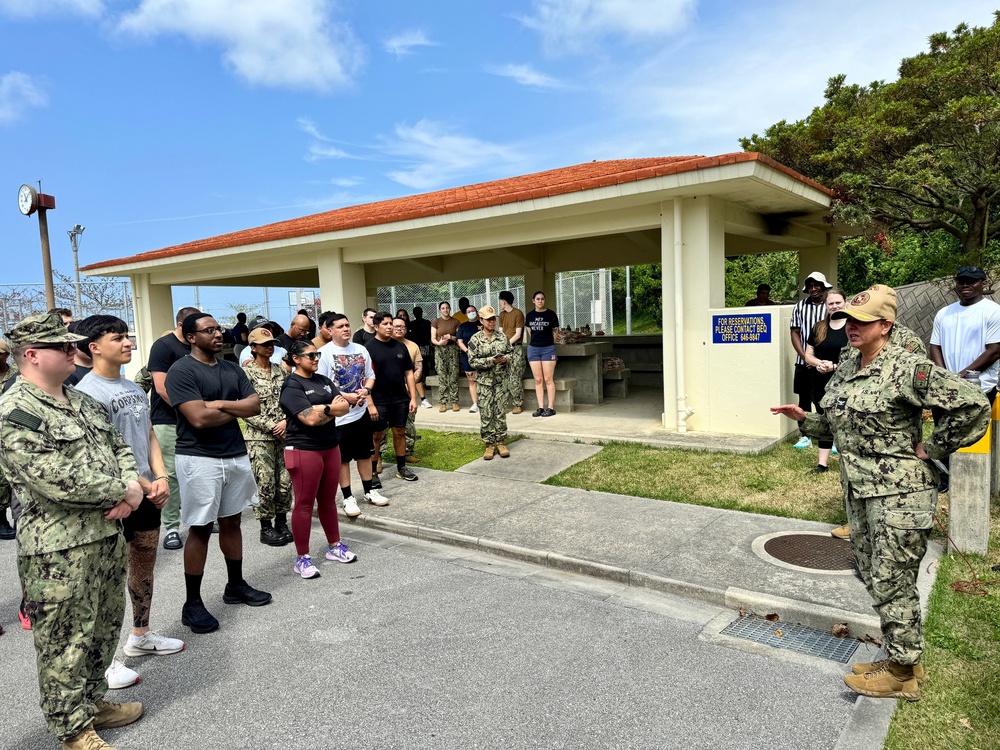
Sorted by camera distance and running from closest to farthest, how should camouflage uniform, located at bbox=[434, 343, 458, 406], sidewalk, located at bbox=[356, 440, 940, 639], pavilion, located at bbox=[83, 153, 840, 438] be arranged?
sidewalk, located at bbox=[356, 440, 940, 639], pavilion, located at bbox=[83, 153, 840, 438], camouflage uniform, located at bbox=[434, 343, 458, 406]

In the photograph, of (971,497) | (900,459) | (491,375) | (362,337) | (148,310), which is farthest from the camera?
(148,310)

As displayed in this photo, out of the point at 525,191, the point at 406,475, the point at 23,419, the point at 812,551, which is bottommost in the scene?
the point at 812,551

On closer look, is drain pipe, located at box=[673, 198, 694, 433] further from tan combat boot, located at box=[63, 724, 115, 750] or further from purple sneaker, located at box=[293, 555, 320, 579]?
tan combat boot, located at box=[63, 724, 115, 750]

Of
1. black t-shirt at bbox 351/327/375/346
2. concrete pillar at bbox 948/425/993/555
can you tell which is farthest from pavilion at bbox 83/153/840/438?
concrete pillar at bbox 948/425/993/555

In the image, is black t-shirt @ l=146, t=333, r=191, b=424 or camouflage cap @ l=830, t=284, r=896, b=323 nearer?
camouflage cap @ l=830, t=284, r=896, b=323

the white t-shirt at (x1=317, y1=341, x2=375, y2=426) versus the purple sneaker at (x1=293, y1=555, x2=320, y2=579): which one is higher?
the white t-shirt at (x1=317, y1=341, x2=375, y2=426)

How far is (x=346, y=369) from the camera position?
595cm

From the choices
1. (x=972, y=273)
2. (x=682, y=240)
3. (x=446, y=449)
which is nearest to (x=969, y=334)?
(x=972, y=273)

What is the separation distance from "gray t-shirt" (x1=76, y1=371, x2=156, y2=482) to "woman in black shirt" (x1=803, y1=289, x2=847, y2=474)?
226 inches

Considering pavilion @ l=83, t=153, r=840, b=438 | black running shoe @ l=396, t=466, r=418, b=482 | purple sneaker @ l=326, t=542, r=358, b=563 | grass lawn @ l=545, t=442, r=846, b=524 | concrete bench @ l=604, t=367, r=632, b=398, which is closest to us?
purple sneaker @ l=326, t=542, r=358, b=563

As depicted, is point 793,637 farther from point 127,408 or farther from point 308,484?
point 127,408

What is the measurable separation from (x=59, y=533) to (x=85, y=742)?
2.88 feet

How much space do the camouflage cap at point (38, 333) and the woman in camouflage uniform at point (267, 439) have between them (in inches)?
104

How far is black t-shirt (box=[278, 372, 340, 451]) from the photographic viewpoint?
475 centimetres
